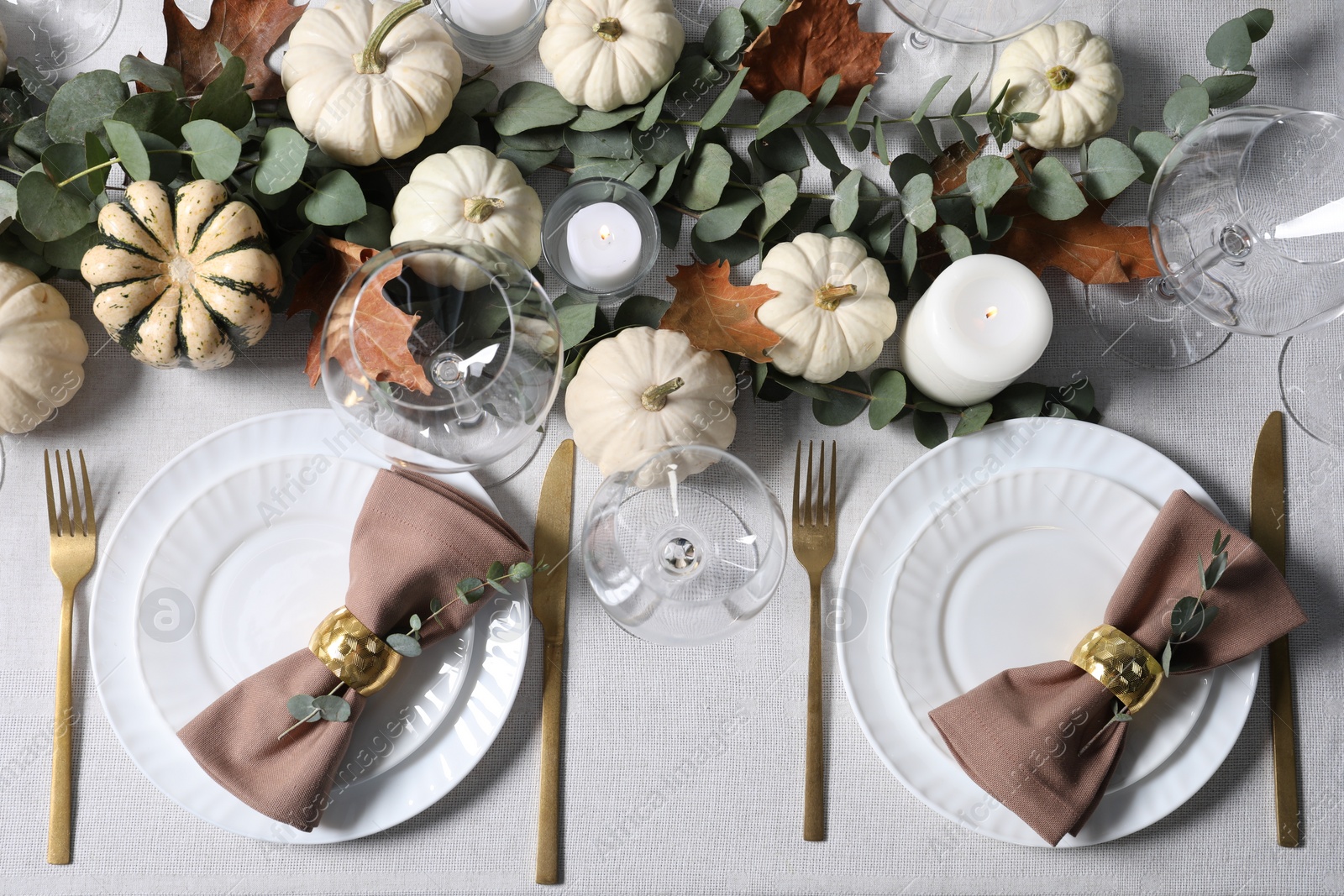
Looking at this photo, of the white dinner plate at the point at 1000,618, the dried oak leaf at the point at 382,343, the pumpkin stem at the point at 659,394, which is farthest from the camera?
the white dinner plate at the point at 1000,618

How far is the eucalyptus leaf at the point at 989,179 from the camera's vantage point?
103 cm

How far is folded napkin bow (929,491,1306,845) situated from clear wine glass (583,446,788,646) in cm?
28

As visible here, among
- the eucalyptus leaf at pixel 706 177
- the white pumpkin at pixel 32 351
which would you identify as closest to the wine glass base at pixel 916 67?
the eucalyptus leaf at pixel 706 177

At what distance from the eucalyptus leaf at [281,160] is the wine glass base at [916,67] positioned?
691 millimetres

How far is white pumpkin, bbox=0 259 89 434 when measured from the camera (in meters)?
0.97

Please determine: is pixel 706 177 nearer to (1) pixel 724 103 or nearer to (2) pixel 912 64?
(1) pixel 724 103

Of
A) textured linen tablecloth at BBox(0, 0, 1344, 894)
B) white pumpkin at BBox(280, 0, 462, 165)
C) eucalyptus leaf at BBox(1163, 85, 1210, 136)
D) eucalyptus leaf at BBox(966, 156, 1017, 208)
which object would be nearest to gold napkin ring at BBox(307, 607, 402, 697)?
textured linen tablecloth at BBox(0, 0, 1344, 894)

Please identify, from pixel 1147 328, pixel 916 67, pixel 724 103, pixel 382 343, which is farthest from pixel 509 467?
pixel 1147 328

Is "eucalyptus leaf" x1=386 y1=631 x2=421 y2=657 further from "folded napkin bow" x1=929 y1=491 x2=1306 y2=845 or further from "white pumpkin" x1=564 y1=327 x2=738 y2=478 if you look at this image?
"folded napkin bow" x1=929 y1=491 x2=1306 y2=845

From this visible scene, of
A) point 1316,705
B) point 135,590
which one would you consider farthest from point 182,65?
point 1316,705

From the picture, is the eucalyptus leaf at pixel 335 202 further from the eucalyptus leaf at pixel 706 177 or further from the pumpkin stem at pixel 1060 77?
the pumpkin stem at pixel 1060 77

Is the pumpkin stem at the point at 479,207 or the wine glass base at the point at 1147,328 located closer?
the pumpkin stem at the point at 479,207

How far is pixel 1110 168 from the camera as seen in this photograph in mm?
1085

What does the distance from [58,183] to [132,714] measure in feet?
1.97
